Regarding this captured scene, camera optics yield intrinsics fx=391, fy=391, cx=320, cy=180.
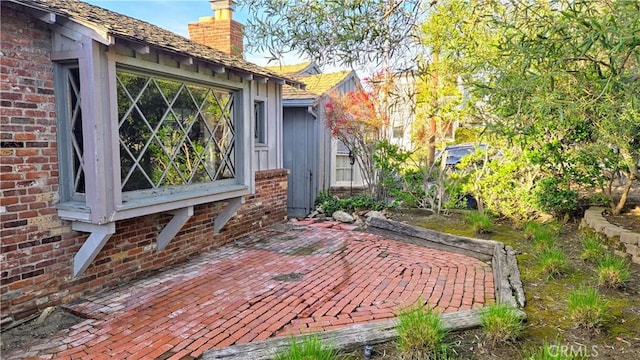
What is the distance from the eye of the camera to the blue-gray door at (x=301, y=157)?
9.98 meters

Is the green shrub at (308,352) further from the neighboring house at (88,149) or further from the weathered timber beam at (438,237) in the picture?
the weathered timber beam at (438,237)

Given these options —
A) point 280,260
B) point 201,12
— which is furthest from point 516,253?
point 201,12

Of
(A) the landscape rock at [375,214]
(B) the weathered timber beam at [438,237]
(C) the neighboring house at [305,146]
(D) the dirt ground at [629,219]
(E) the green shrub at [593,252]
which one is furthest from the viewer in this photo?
(C) the neighboring house at [305,146]

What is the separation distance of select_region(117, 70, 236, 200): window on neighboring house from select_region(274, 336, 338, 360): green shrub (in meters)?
2.60

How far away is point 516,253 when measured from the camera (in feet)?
18.2

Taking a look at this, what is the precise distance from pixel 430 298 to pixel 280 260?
2385 mm

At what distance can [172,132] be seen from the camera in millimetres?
4781

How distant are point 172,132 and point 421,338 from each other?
364cm

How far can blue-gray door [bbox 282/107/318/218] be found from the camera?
32.7 feet

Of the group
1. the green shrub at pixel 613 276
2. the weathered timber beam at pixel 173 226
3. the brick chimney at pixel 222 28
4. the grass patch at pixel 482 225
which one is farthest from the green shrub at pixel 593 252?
the brick chimney at pixel 222 28

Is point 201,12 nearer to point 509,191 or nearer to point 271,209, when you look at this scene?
point 271,209

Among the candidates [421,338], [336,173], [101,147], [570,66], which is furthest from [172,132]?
[336,173]

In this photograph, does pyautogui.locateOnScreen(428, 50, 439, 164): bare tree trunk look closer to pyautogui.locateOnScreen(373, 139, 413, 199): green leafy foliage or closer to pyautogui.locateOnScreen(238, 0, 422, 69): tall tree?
pyautogui.locateOnScreen(373, 139, 413, 199): green leafy foliage

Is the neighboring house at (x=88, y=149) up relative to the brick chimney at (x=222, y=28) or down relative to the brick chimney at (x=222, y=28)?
down
